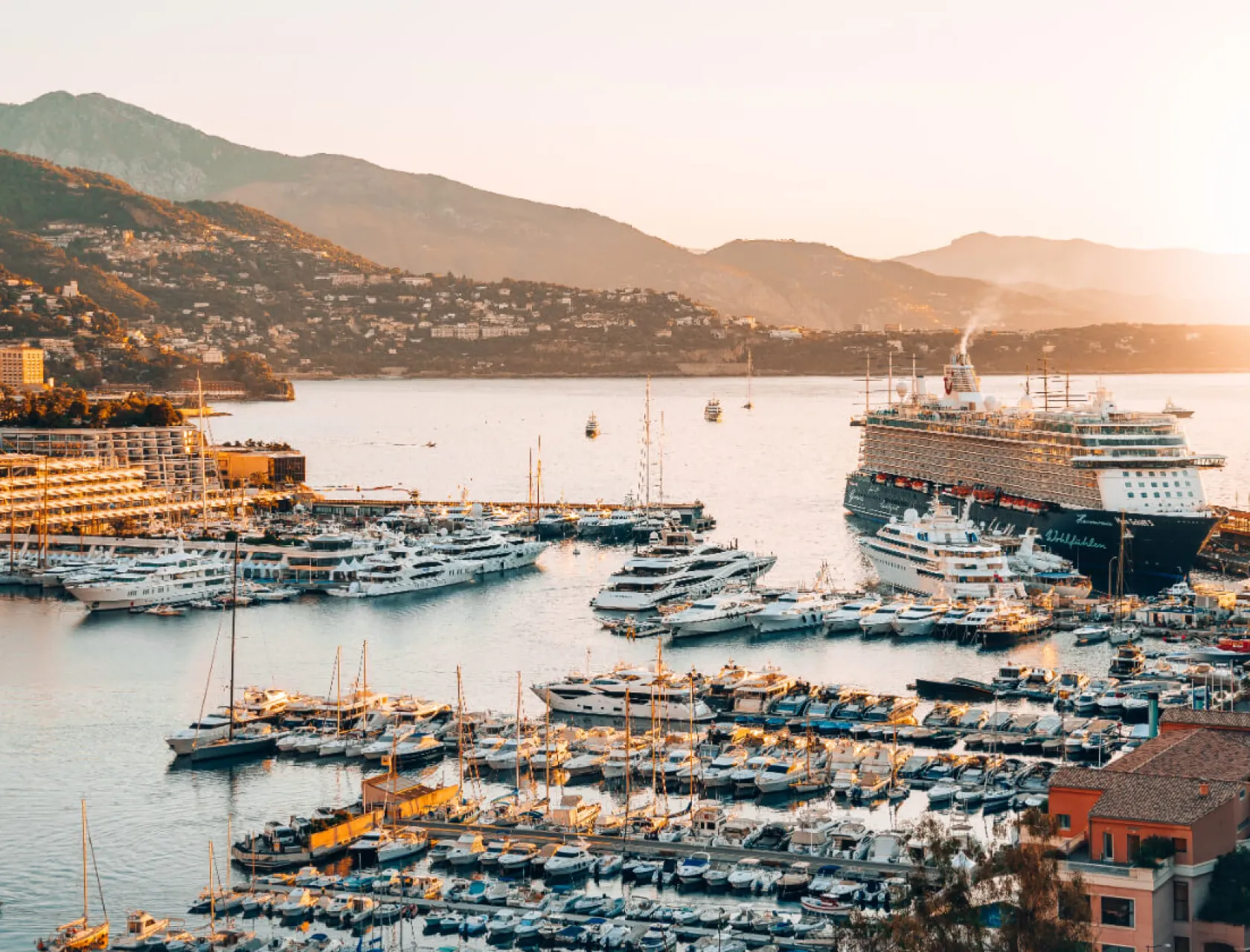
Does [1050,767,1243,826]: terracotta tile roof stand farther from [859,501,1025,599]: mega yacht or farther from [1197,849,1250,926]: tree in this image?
[859,501,1025,599]: mega yacht

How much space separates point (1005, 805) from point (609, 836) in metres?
3.46

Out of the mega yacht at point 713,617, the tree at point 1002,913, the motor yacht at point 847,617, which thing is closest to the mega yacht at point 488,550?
the mega yacht at point 713,617

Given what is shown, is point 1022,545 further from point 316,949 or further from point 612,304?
point 612,304

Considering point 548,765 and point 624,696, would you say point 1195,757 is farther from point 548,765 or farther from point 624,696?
point 624,696

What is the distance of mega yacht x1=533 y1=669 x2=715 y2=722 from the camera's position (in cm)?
1945

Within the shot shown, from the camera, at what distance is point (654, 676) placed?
20.3 meters

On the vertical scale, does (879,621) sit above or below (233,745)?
above

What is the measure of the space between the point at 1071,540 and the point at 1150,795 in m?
21.3

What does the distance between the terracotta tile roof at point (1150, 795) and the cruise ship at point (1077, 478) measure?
62.8 feet

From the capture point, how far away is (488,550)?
33.0m

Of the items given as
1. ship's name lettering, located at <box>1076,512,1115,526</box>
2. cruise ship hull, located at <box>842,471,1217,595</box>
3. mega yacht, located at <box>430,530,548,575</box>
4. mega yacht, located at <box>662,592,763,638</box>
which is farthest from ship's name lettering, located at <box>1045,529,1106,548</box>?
mega yacht, located at <box>430,530,548,575</box>

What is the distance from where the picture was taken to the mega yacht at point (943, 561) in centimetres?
2723

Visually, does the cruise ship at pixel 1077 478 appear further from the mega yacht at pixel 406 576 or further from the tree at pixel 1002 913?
the tree at pixel 1002 913

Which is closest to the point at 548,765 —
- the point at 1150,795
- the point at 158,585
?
the point at 1150,795
